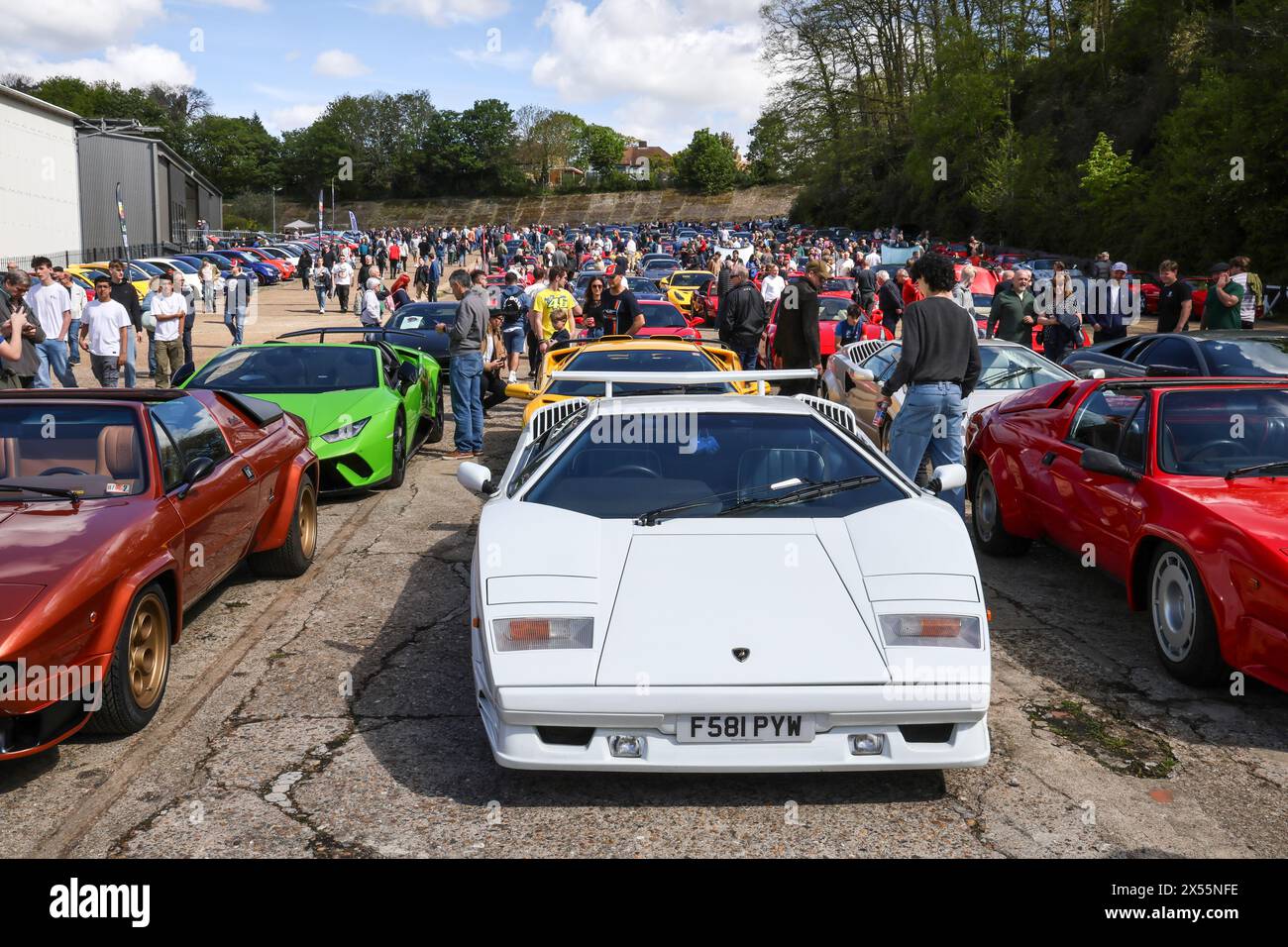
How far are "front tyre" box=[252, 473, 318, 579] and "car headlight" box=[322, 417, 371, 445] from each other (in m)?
2.00

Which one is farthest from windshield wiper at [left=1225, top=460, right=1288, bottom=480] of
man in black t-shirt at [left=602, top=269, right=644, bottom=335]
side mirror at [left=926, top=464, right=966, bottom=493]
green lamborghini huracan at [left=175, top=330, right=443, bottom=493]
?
man in black t-shirt at [left=602, top=269, right=644, bottom=335]

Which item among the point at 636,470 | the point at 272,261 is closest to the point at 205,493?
the point at 636,470

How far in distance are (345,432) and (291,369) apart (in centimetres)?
111

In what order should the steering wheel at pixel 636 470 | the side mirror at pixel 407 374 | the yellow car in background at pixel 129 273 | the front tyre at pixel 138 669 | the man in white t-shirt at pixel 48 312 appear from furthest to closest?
the yellow car in background at pixel 129 273
the man in white t-shirt at pixel 48 312
the side mirror at pixel 407 374
the steering wheel at pixel 636 470
the front tyre at pixel 138 669

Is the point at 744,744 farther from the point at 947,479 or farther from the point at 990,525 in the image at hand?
the point at 990,525

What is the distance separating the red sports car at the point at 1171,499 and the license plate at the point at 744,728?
86.4 inches

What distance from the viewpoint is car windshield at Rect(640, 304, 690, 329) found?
1803 centimetres

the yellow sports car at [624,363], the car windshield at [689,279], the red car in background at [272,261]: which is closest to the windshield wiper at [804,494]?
the yellow sports car at [624,363]

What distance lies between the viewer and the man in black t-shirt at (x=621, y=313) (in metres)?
13.7

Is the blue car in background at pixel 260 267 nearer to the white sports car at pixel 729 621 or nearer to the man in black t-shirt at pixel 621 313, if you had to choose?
the man in black t-shirt at pixel 621 313

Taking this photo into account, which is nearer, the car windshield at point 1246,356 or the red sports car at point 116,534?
the red sports car at point 116,534

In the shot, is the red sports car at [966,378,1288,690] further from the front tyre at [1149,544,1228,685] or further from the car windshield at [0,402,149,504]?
the car windshield at [0,402,149,504]
